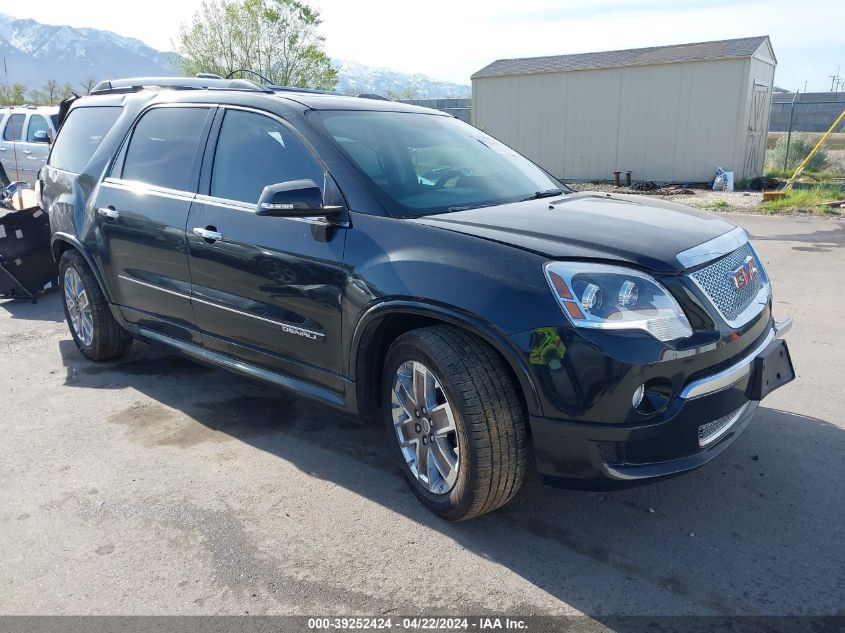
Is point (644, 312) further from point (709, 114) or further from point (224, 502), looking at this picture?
point (709, 114)

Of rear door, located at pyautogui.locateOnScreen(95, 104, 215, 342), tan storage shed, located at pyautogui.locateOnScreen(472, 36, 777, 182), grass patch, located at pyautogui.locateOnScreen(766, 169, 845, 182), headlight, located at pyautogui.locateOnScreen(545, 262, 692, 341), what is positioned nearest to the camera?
headlight, located at pyautogui.locateOnScreen(545, 262, 692, 341)

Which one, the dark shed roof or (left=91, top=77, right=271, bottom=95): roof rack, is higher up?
the dark shed roof

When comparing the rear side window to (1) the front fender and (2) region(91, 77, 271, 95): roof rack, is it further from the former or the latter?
(1) the front fender

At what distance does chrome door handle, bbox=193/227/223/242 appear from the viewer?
12.3ft

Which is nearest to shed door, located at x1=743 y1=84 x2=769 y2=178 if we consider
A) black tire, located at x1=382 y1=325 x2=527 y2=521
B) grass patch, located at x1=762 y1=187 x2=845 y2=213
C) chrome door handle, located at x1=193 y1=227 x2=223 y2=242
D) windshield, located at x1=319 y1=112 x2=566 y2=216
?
grass patch, located at x1=762 y1=187 x2=845 y2=213

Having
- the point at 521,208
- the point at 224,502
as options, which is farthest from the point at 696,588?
the point at 224,502

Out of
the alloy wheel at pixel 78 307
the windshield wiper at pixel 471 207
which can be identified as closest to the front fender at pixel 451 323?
the windshield wiper at pixel 471 207

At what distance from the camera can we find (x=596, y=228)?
3.00 metres

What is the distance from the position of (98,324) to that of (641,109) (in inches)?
654

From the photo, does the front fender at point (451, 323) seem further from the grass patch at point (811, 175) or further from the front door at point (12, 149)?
the grass patch at point (811, 175)

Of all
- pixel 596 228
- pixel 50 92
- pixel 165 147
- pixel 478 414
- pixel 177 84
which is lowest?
pixel 478 414

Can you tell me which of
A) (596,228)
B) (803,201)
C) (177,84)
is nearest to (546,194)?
(596,228)

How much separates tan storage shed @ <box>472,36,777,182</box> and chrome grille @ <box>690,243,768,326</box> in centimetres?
1593

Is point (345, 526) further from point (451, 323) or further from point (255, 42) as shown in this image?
point (255, 42)
